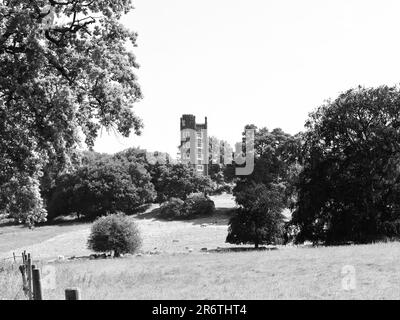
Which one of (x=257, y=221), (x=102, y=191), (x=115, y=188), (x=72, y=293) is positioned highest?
(x=115, y=188)

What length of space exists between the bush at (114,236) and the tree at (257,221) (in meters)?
10.5

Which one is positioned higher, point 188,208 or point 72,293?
point 72,293

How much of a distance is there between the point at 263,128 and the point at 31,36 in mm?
86785

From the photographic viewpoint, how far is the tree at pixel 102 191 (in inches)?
4166

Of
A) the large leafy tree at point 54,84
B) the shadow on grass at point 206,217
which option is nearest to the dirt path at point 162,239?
the shadow on grass at point 206,217

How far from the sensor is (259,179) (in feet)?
313

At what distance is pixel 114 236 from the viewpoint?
1989 inches

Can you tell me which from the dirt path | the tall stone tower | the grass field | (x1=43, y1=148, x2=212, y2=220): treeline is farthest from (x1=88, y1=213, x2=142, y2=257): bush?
the tall stone tower

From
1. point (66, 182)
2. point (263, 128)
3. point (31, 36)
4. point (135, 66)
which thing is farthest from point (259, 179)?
point (31, 36)

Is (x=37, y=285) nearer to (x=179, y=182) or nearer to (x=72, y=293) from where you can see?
(x=72, y=293)

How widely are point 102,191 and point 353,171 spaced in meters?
68.2

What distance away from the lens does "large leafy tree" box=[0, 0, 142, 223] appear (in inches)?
792

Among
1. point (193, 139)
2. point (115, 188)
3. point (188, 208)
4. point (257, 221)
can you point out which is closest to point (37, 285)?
point (257, 221)

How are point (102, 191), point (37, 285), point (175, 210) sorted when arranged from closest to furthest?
1. point (37, 285)
2. point (175, 210)
3. point (102, 191)
